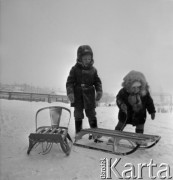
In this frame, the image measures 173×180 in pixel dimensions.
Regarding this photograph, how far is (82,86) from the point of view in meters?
4.17

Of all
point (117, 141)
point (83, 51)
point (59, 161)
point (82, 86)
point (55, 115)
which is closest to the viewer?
point (59, 161)

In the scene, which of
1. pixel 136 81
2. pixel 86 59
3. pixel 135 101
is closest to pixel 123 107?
pixel 135 101

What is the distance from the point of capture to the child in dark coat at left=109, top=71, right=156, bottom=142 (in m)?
3.89

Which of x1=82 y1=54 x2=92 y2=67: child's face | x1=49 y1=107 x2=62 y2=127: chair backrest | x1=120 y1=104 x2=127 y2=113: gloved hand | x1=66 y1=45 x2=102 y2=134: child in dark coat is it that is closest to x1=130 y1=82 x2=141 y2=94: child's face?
x1=120 y1=104 x2=127 y2=113: gloved hand

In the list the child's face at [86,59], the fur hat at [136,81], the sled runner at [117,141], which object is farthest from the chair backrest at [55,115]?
the fur hat at [136,81]

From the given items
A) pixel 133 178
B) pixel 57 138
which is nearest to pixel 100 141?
pixel 57 138

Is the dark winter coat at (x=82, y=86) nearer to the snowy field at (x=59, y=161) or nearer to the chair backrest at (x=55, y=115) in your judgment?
the chair backrest at (x=55, y=115)

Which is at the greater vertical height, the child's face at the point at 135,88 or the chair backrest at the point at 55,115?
the child's face at the point at 135,88

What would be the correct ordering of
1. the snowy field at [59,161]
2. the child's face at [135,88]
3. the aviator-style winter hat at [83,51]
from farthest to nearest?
the aviator-style winter hat at [83,51], the child's face at [135,88], the snowy field at [59,161]

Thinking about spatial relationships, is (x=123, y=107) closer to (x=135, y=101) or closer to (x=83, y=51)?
(x=135, y=101)

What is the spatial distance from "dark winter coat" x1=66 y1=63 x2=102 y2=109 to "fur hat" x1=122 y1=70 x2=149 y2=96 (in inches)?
25.6

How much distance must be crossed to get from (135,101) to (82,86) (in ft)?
3.29

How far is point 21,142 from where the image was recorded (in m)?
3.60

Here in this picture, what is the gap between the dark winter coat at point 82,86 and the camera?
13.6ft
